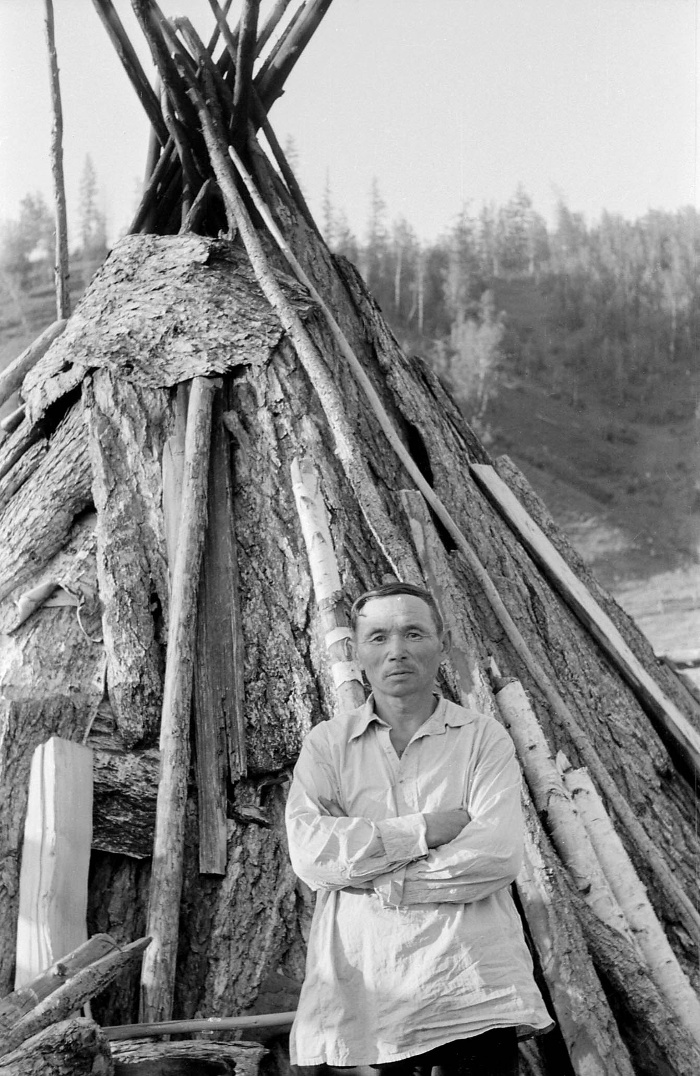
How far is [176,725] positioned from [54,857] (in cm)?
58

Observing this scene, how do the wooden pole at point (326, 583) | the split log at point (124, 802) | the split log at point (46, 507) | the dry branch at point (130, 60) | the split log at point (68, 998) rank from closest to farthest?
the split log at point (68, 998) < the wooden pole at point (326, 583) < the split log at point (124, 802) < the split log at point (46, 507) < the dry branch at point (130, 60)

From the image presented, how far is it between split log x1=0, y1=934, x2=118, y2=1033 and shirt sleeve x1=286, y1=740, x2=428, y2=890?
0.83 m

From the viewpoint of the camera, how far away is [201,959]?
3.34 m

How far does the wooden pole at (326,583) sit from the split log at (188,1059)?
103cm

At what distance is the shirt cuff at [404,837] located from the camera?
2.36 metres

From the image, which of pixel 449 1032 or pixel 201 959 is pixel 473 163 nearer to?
pixel 201 959

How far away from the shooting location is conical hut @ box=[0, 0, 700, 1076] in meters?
3.19

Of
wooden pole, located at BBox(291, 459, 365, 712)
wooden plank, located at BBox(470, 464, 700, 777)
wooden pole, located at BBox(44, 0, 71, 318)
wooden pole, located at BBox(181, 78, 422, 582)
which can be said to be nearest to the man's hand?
wooden pole, located at BBox(291, 459, 365, 712)

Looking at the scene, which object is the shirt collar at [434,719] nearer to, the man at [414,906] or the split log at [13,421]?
the man at [414,906]

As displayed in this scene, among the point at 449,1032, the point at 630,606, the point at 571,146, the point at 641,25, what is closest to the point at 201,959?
the point at 449,1032

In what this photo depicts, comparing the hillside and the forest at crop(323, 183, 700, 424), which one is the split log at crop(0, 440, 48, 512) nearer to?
the hillside

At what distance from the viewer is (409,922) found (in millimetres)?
2355

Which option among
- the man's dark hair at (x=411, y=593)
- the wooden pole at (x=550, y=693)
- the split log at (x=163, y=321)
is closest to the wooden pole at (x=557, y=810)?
the wooden pole at (x=550, y=693)

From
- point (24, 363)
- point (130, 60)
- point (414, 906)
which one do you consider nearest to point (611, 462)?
point (130, 60)
